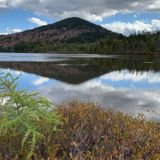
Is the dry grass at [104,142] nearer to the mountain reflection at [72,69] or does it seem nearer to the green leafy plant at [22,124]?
the green leafy plant at [22,124]

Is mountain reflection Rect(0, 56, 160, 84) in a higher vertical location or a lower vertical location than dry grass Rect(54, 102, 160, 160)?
lower

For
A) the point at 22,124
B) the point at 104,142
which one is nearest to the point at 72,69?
the point at 104,142

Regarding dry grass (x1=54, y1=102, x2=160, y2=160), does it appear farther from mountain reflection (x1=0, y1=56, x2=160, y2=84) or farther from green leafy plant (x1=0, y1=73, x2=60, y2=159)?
mountain reflection (x1=0, y1=56, x2=160, y2=84)

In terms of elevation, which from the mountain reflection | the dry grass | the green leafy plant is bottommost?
the mountain reflection

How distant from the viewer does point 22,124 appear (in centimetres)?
591

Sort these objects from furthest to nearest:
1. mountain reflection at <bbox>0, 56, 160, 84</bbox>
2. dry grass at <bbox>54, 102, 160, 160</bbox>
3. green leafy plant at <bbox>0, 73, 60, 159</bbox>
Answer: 1. mountain reflection at <bbox>0, 56, 160, 84</bbox>
2. dry grass at <bbox>54, 102, 160, 160</bbox>
3. green leafy plant at <bbox>0, 73, 60, 159</bbox>

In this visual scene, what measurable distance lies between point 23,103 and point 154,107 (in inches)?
586

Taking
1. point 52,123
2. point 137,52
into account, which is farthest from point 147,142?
point 137,52

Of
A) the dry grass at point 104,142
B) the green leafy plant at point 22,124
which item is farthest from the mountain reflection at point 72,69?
the green leafy plant at point 22,124

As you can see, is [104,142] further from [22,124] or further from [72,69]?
[72,69]

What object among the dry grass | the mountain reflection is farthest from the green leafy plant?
the mountain reflection

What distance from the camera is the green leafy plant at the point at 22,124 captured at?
227 inches

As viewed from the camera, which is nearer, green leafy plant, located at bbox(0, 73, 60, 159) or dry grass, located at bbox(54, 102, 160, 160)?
green leafy plant, located at bbox(0, 73, 60, 159)

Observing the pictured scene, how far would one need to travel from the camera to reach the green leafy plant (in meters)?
5.78
